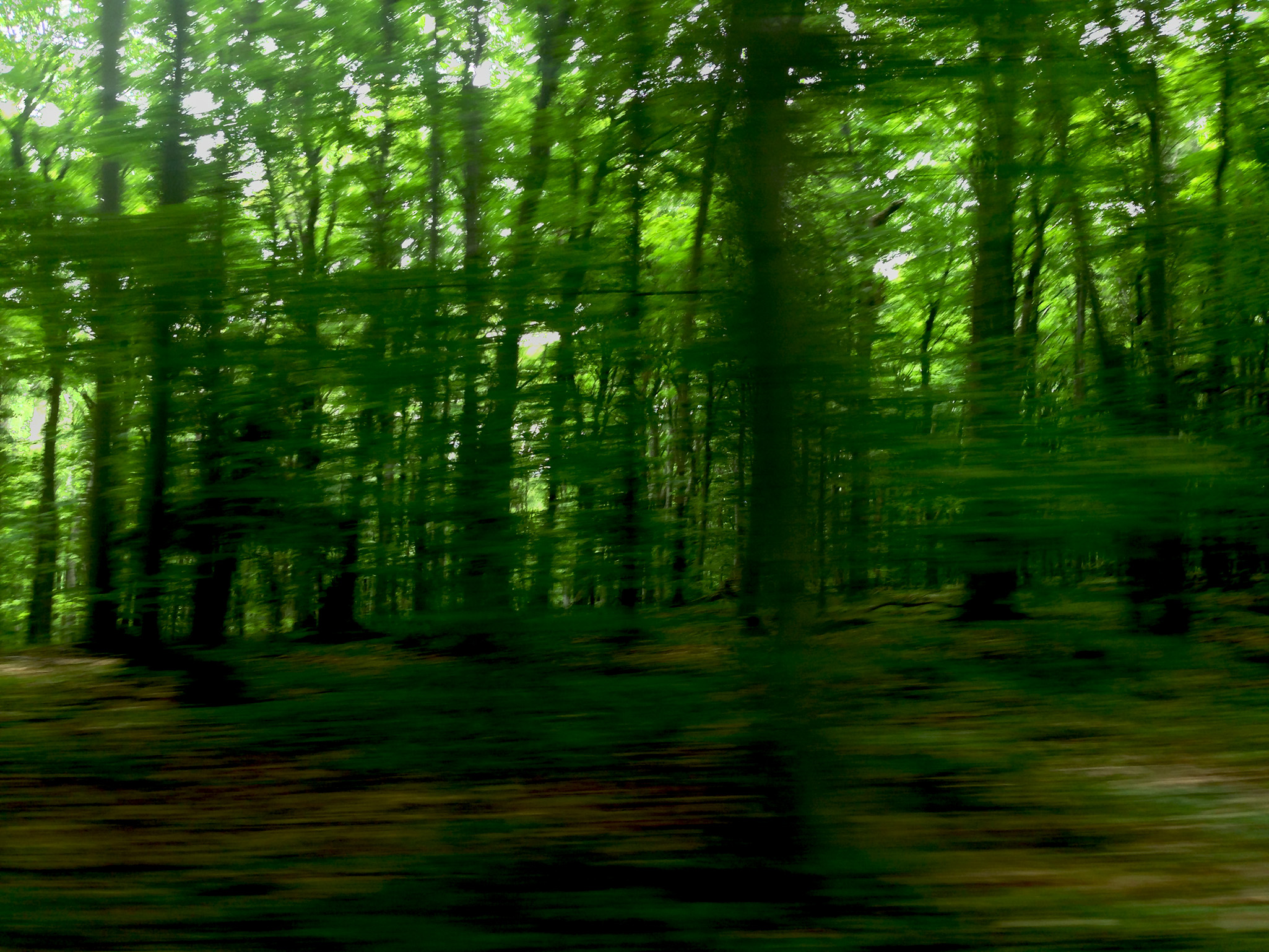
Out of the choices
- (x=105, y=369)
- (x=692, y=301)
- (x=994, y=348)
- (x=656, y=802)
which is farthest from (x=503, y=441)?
(x=105, y=369)

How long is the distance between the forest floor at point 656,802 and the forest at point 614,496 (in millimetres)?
30

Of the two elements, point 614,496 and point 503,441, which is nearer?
point 503,441

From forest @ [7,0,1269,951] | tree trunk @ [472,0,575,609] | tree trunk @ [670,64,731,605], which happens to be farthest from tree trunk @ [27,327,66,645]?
tree trunk @ [670,64,731,605]

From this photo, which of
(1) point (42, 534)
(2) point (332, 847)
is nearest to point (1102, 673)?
(2) point (332, 847)

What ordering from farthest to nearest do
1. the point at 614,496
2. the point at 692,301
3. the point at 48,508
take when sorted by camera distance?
1. the point at 48,508
2. the point at 614,496
3. the point at 692,301

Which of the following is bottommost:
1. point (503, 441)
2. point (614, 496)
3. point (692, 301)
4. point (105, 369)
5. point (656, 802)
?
point (656, 802)

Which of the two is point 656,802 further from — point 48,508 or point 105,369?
point 48,508

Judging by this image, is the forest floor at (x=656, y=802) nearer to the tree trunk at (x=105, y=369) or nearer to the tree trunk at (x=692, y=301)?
the tree trunk at (x=692, y=301)

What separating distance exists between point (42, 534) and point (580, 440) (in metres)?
7.74

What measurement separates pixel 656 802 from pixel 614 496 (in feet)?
5.07

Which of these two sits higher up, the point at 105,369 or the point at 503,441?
the point at 105,369

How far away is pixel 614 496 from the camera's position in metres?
4.40

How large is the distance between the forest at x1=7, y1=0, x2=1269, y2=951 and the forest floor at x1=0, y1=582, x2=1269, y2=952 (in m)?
0.03

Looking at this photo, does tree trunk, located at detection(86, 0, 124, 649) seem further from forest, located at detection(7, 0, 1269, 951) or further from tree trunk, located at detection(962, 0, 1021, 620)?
tree trunk, located at detection(962, 0, 1021, 620)
